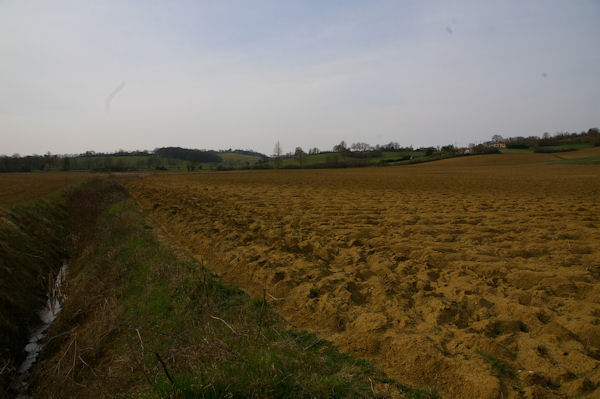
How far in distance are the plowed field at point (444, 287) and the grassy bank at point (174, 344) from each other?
431mm

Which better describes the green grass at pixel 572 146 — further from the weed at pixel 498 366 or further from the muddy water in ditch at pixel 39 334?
the muddy water in ditch at pixel 39 334

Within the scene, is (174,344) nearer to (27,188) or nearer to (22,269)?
(22,269)

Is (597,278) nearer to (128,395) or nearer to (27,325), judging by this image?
(128,395)

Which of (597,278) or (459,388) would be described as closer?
(459,388)

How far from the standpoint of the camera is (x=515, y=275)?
541 cm

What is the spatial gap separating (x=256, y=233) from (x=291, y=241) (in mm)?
1531

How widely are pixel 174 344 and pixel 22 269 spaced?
Answer: 8.34 m

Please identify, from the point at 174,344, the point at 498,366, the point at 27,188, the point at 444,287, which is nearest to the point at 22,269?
the point at 174,344

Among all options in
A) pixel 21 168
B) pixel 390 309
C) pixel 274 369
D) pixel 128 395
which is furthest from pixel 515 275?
pixel 21 168

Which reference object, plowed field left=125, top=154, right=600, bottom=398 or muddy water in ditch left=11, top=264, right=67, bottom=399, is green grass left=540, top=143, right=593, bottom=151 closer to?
plowed field left=125, top=154, right=600, bottom=398

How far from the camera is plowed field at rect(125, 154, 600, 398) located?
338 centimetres

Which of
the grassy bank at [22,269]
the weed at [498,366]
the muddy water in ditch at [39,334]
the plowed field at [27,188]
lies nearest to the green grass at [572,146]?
the weed at [498,366]

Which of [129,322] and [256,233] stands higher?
[256,233]

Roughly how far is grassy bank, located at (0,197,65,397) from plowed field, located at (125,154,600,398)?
4038 millimetres
